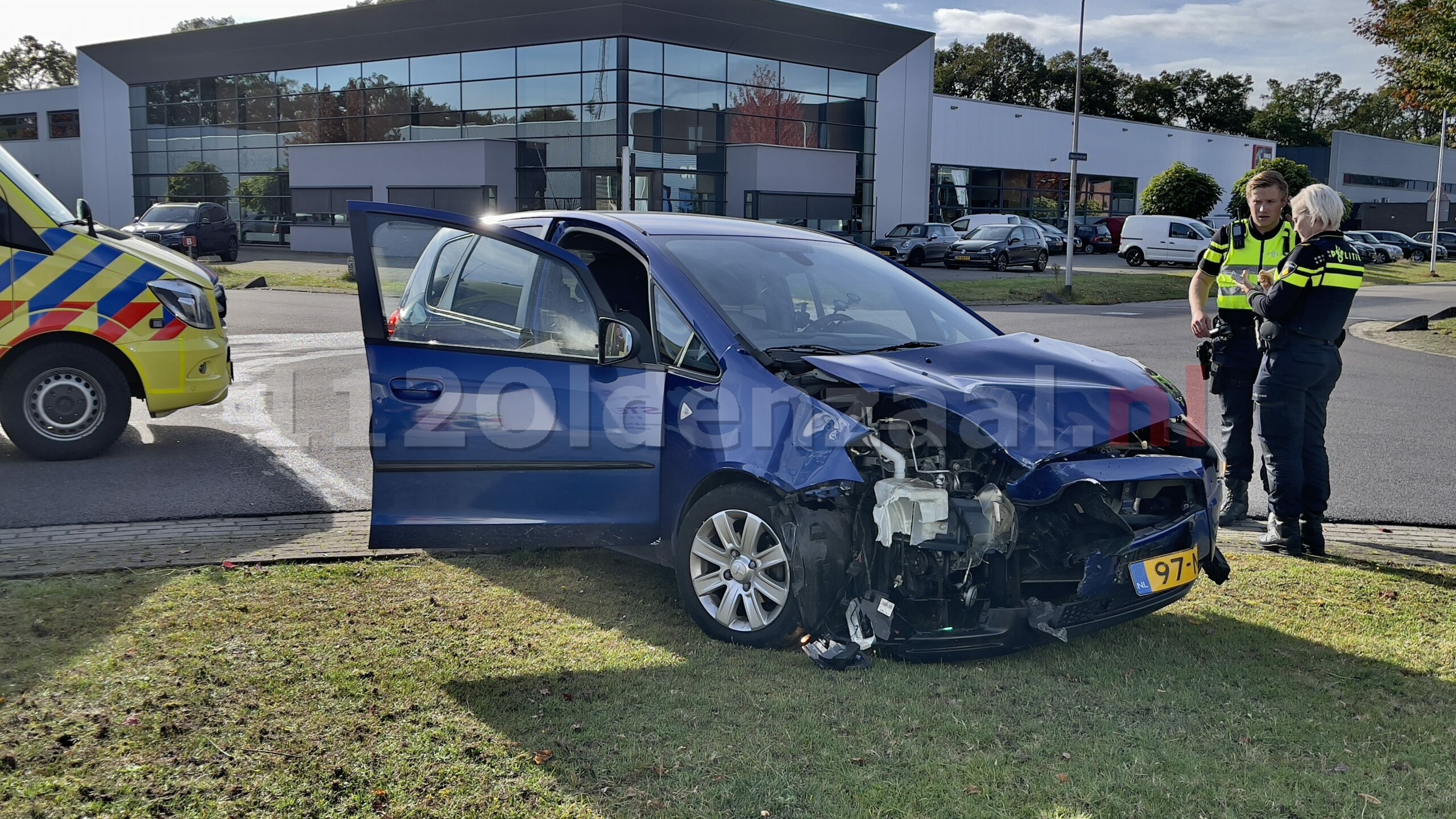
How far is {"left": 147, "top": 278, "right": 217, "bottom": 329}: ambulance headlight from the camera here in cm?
750

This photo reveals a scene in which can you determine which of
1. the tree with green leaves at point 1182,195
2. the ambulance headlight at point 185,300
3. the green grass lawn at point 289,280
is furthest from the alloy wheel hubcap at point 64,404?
the tree with green leaves at point 1182,195

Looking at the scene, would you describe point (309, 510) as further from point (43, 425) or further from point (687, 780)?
point (687, 780)

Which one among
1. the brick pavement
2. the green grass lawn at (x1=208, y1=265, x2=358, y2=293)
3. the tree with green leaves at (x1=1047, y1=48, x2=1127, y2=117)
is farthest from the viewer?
the tree with green leaves at (x1=1047, y1=48, x2=1127, y2=117)

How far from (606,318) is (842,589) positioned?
57.7 inches

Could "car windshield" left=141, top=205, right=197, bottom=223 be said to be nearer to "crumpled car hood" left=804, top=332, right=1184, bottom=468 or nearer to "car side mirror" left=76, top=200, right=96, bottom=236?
"car side mirror" left=76, top=200, right=96, bottom=236

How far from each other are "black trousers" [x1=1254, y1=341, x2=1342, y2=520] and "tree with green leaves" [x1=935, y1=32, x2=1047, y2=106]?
81136 millimetres

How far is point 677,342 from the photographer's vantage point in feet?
15.0

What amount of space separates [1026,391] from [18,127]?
62.1 m

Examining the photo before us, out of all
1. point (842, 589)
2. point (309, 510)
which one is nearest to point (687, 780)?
point (842, 589)

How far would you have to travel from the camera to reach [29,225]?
7.12 meters

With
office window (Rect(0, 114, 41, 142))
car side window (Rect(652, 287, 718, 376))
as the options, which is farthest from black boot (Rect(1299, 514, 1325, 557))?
office window (Rect(0, 114, 41, 142))

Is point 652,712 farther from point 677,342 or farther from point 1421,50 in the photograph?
point 1421,50

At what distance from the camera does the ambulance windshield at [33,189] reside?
7176 mm

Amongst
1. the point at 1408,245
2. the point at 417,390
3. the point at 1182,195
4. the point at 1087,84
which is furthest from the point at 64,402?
the point at 1087,84
